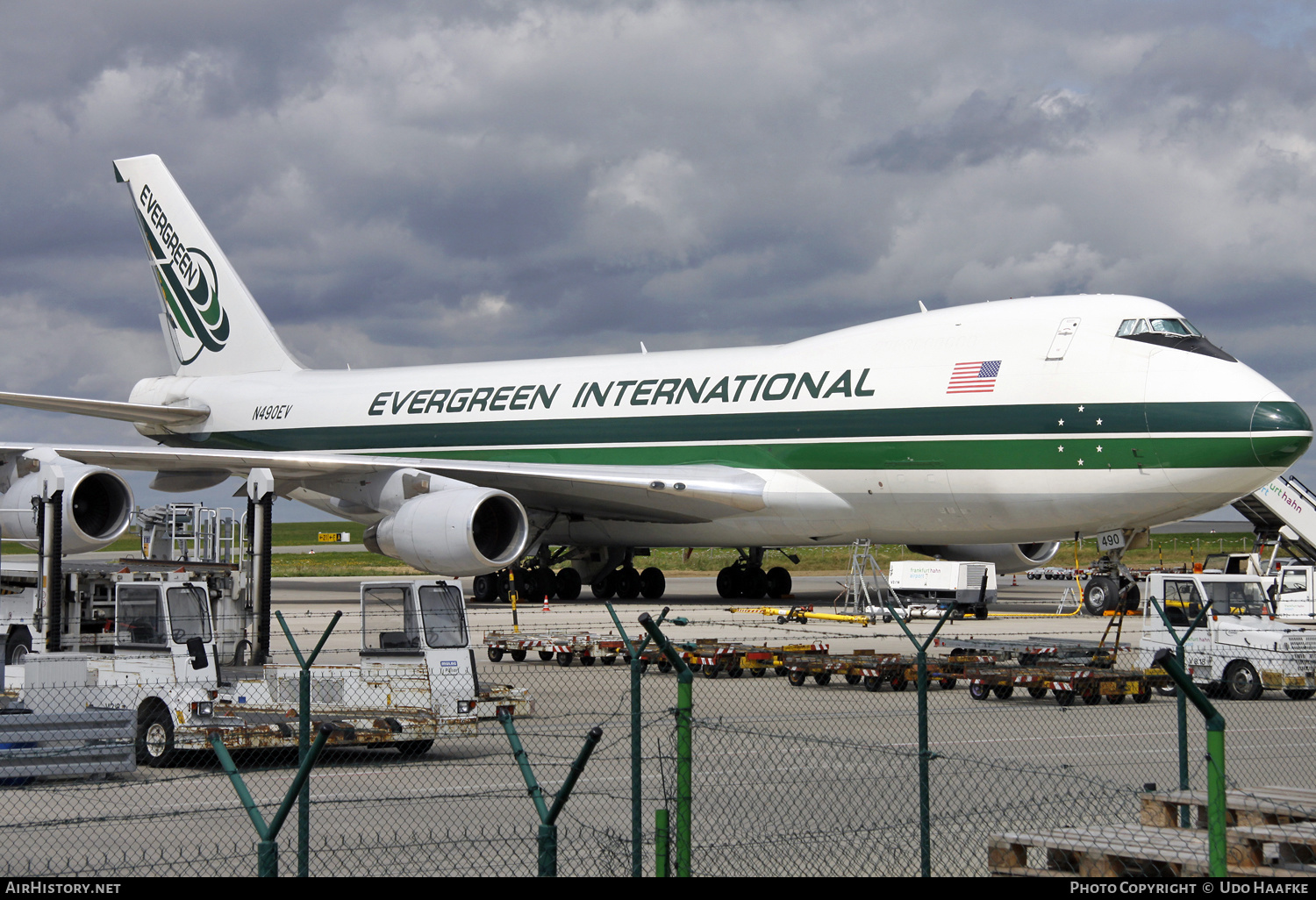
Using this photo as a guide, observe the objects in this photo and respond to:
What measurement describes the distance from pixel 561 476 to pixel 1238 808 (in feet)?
61.9

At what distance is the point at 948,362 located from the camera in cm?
2164

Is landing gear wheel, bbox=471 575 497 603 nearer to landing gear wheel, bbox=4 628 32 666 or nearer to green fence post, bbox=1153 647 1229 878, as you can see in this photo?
landing gear wheel, bbox=4 628 32 666

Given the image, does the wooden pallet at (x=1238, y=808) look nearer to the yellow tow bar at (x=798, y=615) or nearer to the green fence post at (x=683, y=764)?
the green fence post at (x=683, y=764)

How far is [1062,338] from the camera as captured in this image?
2066cm

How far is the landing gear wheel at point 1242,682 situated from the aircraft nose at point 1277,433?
5.56 metres

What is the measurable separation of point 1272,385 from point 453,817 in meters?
15.5

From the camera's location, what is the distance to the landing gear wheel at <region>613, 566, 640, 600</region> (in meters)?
29.9

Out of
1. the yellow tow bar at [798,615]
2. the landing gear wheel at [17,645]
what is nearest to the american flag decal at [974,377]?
the yellow tow bar at [798,615]

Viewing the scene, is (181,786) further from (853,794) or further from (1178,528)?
(1178,528)

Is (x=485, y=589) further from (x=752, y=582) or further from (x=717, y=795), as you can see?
(x=717, y=795)

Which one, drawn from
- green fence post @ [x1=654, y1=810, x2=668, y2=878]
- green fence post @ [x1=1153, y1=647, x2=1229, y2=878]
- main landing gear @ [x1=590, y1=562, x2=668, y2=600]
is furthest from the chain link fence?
main landing gear @ [x1=590, y1=562, x2=668, y2=600]

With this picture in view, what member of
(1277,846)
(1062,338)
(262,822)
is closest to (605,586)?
(1062,338)

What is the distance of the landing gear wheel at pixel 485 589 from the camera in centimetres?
2897

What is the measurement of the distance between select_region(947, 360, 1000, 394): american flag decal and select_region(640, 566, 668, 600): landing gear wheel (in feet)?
33.7
